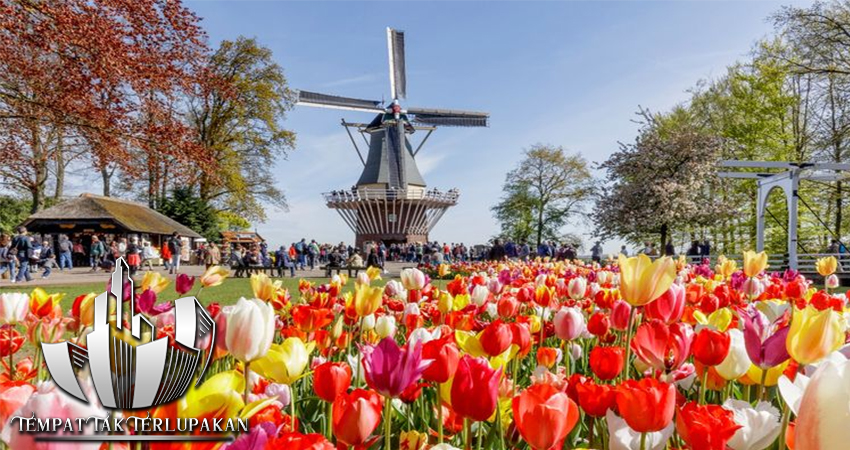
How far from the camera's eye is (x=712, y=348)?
1.41 m

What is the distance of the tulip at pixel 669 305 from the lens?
2018 millimetres

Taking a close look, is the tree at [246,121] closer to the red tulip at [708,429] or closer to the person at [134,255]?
the person at [134,255]

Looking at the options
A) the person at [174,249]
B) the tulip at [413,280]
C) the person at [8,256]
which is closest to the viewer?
the tulip at [413,280]

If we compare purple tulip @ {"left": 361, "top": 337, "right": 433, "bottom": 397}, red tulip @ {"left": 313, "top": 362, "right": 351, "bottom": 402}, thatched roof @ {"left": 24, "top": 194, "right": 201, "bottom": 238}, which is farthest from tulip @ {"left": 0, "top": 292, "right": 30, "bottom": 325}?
thatched roof @ {"left": 24, "top": 194, "right": 201, "bottom": 238}

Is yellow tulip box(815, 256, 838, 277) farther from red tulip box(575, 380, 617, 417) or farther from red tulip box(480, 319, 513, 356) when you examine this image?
red tulip box(575, 380, 617, 417)

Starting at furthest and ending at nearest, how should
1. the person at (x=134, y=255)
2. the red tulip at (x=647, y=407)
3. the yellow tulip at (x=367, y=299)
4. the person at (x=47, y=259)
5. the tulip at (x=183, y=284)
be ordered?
the person at (x=47, y=259) < the person at (x=134, y=255) < the tulip at (x=183, y=284) < the yellow tulip at (x=367, y=299) < the red tulip at (x=647, y=407)

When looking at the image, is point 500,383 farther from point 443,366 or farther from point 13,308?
point 13,308

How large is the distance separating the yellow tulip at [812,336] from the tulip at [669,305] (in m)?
0.70

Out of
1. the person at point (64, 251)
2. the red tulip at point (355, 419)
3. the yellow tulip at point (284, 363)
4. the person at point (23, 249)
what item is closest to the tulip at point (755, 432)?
the red tulip at point (355, 419)

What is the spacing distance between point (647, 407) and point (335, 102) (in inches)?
1576

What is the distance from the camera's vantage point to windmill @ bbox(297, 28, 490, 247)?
3812 centimetres

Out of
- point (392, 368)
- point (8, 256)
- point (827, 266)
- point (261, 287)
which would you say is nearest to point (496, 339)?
point (392, 368)

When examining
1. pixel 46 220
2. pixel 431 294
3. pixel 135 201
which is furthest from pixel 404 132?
pixel 431 294

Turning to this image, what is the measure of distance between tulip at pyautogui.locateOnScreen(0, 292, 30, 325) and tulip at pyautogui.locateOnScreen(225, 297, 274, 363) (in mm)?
1189
